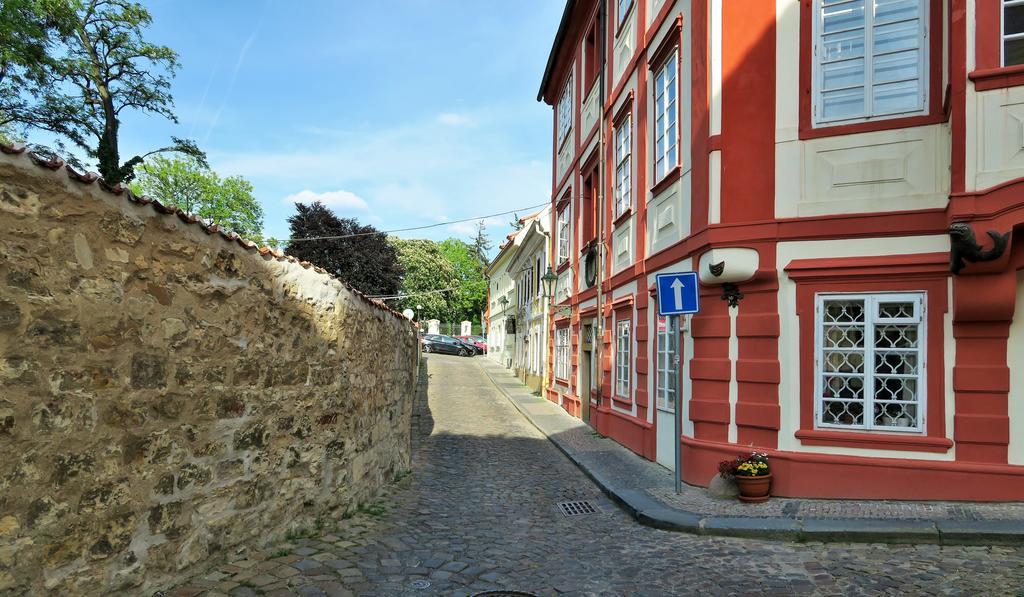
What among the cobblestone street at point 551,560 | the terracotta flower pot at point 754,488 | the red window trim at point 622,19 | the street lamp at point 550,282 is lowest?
the cobblestone street at point 551,560

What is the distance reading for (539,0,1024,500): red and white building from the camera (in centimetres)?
672

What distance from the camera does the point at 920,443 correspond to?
7078 millimetres

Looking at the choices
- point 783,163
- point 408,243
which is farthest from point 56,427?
point 408,243

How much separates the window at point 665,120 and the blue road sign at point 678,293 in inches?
92.3

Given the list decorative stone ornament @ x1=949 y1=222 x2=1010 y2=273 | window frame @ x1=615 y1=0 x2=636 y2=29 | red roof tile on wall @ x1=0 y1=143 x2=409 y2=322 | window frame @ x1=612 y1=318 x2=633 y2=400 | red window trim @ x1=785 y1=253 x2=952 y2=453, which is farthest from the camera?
window frame @ x1=615 y1=0 x2=636 y2=29

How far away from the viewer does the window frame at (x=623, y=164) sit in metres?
12.2

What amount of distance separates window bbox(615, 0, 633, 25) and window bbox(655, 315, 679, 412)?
6228 millimetres

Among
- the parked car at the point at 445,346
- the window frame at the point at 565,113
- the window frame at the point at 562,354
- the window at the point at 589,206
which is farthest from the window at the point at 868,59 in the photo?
the parked car at the point at 445,346

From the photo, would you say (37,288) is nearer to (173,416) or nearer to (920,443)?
(173,416)

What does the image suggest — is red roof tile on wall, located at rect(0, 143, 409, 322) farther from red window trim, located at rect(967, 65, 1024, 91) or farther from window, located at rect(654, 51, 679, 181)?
red window trim, located at rect(967, 65, 1024, 91)

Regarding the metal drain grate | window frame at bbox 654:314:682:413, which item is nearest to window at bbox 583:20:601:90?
window frame at bbox 654:314:682:413

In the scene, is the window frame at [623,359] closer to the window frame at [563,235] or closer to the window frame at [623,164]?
the window frame at [623,164]

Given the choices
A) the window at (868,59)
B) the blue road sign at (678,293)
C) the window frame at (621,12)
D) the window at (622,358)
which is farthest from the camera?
the window frame at (621,12)

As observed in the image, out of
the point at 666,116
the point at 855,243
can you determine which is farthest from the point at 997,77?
the point at 666,116
